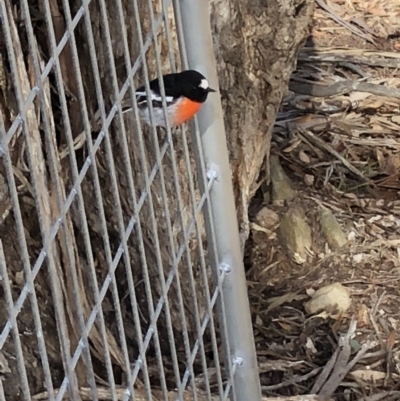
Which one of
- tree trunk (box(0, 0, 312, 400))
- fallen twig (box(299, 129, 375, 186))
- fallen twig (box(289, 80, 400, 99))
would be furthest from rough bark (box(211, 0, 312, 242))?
fallen twig (box(289, 80, 400, 99))

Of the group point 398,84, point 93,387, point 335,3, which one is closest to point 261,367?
point 93,387

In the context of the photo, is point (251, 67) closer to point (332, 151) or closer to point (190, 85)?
point (190, 85)

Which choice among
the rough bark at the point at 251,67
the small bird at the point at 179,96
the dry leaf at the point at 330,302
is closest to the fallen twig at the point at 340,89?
the dry leaf at the point at 330,302

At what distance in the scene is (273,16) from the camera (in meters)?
2.50

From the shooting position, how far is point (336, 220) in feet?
11.3

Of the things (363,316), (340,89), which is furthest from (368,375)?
(340,89)

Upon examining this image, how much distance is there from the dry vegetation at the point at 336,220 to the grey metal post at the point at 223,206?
2.21 ft

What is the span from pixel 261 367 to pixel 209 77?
1.20 meters

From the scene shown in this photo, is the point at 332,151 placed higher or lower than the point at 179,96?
lower

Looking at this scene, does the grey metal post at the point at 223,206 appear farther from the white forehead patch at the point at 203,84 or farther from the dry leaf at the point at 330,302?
the dry leaf at the point at 330,302

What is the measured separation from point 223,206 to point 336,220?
5.43 feet

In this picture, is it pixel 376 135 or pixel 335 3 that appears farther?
pixel 335 3

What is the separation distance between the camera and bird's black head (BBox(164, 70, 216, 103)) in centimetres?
164

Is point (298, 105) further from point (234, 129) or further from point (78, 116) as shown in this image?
point (78, 116)
